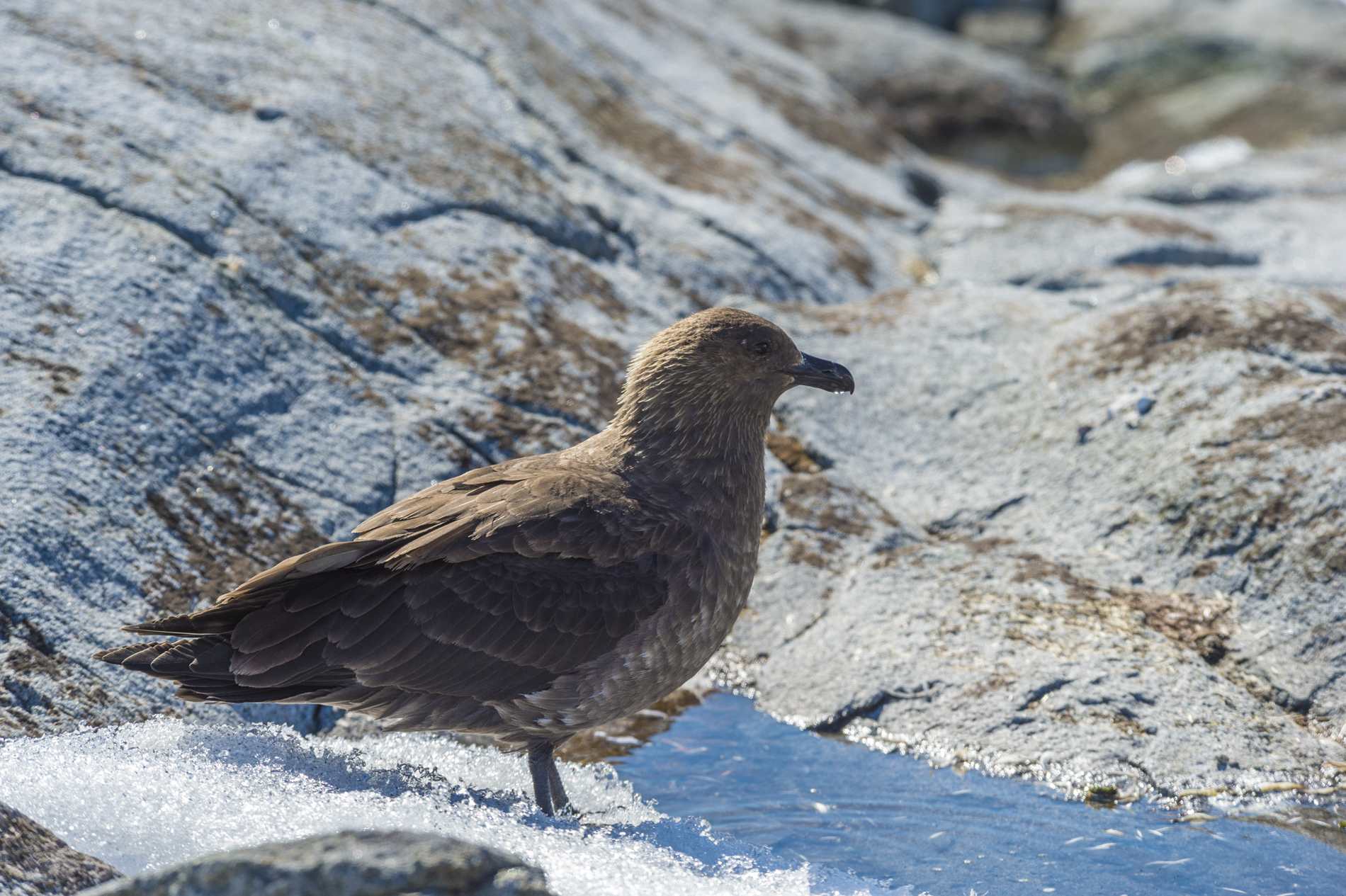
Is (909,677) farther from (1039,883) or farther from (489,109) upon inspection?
(489,109)

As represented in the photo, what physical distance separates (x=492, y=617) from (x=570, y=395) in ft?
7.32

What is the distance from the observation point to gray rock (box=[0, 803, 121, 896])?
9.84 ft

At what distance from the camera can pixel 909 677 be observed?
5242 millimetres

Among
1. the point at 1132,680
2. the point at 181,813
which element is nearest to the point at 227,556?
the point at 181,813

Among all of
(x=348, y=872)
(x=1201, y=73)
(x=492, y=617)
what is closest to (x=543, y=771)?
(x=492, y=617)

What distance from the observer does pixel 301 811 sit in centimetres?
366

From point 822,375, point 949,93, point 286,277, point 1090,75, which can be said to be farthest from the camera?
point 1090,75

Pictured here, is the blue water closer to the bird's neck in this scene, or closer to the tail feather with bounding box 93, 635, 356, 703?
the bird's neck

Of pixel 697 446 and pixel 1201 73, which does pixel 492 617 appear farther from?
pixel 1201 73

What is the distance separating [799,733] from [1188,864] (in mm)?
1684

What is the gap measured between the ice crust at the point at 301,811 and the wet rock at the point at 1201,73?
51.0 feet

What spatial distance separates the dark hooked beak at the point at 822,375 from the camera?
5.15m

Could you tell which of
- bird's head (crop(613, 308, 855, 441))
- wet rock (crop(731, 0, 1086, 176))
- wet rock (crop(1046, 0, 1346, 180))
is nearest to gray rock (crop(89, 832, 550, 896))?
bird's head (crop(613, 308, 855, 441))

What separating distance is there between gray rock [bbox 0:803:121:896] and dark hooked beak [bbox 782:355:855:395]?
130 inches
